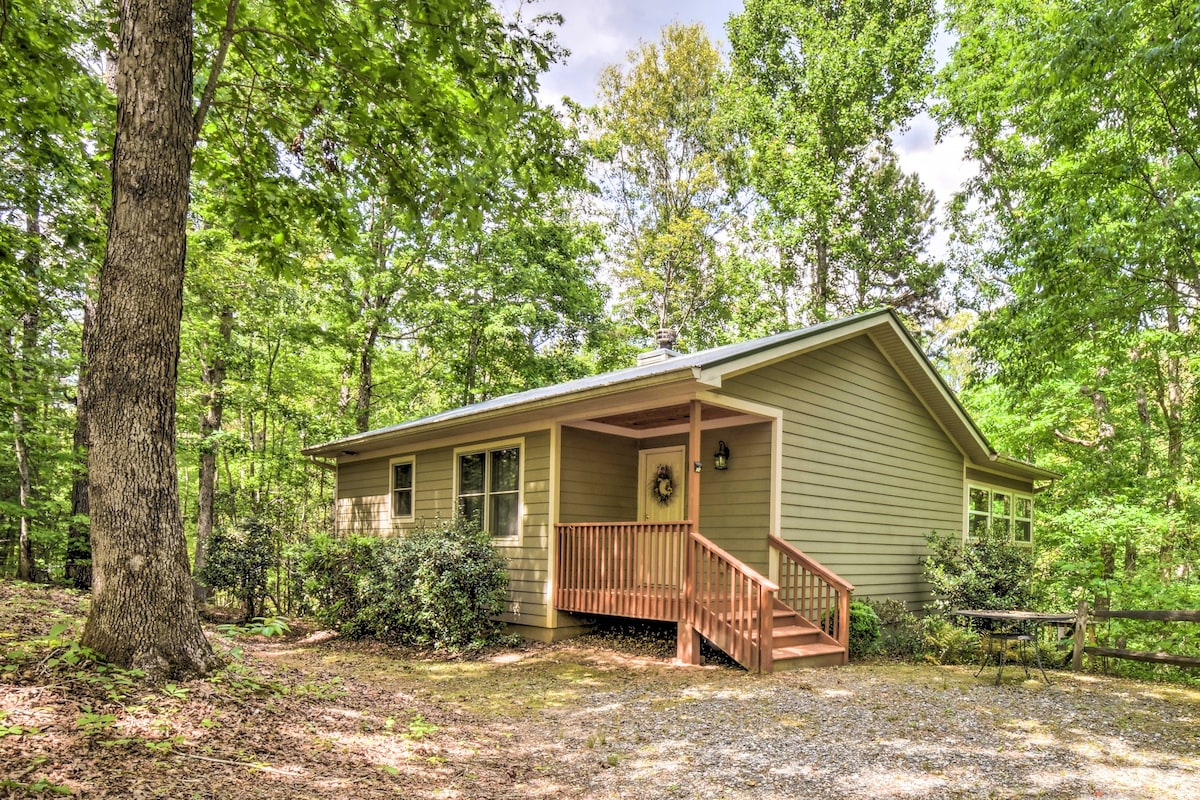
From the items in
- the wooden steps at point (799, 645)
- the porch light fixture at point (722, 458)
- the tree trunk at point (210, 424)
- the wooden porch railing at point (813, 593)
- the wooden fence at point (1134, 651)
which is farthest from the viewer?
the tree trunk at point (210, 424)

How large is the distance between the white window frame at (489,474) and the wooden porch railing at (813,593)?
3.49 m

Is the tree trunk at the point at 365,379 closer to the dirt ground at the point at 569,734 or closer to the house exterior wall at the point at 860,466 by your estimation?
the dirt ground at the point at 569,734

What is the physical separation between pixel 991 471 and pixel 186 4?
14.5 metres

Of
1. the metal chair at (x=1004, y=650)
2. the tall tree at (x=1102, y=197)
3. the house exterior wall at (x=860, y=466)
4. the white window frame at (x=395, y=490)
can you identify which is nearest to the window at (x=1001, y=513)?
the house exterior wall at (x=860, y=466)

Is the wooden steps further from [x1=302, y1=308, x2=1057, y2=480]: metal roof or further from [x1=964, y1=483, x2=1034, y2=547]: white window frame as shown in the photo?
[x1=964, y1=483, x2=1034, y2=547]: white window frame

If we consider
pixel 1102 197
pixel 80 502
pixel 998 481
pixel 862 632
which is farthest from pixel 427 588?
pixel 998 481

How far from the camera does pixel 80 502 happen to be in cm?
1172

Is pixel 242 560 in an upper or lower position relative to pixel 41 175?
lower

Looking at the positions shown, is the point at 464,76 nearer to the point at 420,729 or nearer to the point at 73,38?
the point at 73,38

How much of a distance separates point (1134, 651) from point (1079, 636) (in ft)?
2.90

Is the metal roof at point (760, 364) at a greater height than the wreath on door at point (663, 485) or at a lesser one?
greater

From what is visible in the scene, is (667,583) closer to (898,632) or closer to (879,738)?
(879,738)

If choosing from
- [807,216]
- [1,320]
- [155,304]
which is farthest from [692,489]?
[807,216]

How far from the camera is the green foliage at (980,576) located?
33.2ft
